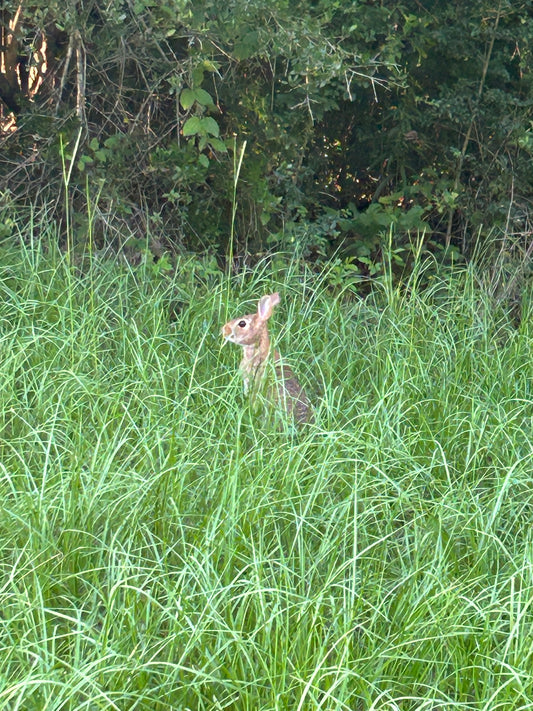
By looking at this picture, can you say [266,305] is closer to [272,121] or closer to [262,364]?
[262,364]

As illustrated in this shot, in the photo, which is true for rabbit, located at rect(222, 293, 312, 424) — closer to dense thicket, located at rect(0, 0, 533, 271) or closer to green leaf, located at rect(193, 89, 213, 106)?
dense thicket, located at rect(0, 0, 533, 271)

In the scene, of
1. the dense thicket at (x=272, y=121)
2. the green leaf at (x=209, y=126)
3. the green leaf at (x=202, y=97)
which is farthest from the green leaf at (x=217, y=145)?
the green leaf at (x=202, y=97)

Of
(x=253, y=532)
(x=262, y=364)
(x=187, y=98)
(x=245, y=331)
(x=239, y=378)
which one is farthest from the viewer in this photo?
(x=187, y=98)

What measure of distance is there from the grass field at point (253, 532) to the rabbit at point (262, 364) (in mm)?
99

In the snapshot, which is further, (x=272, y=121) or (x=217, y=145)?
(x=272, y=121)

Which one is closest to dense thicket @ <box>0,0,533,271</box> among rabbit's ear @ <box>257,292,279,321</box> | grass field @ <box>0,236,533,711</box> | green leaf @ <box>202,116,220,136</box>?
green leaf @ <box>202,116,220,136</box>

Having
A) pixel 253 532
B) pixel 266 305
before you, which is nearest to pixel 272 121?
pixel 266 305

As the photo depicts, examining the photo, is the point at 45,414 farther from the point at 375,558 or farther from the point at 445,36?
the point at 445,36

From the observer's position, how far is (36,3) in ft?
19.0

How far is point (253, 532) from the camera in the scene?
3107 mm

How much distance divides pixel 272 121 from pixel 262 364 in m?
3.10

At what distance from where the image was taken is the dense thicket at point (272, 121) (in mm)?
6301

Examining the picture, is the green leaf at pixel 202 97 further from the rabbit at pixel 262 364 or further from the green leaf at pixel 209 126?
the rabbit at pixel 262 364

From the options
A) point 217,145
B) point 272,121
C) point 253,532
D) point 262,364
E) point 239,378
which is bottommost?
point 272,121
